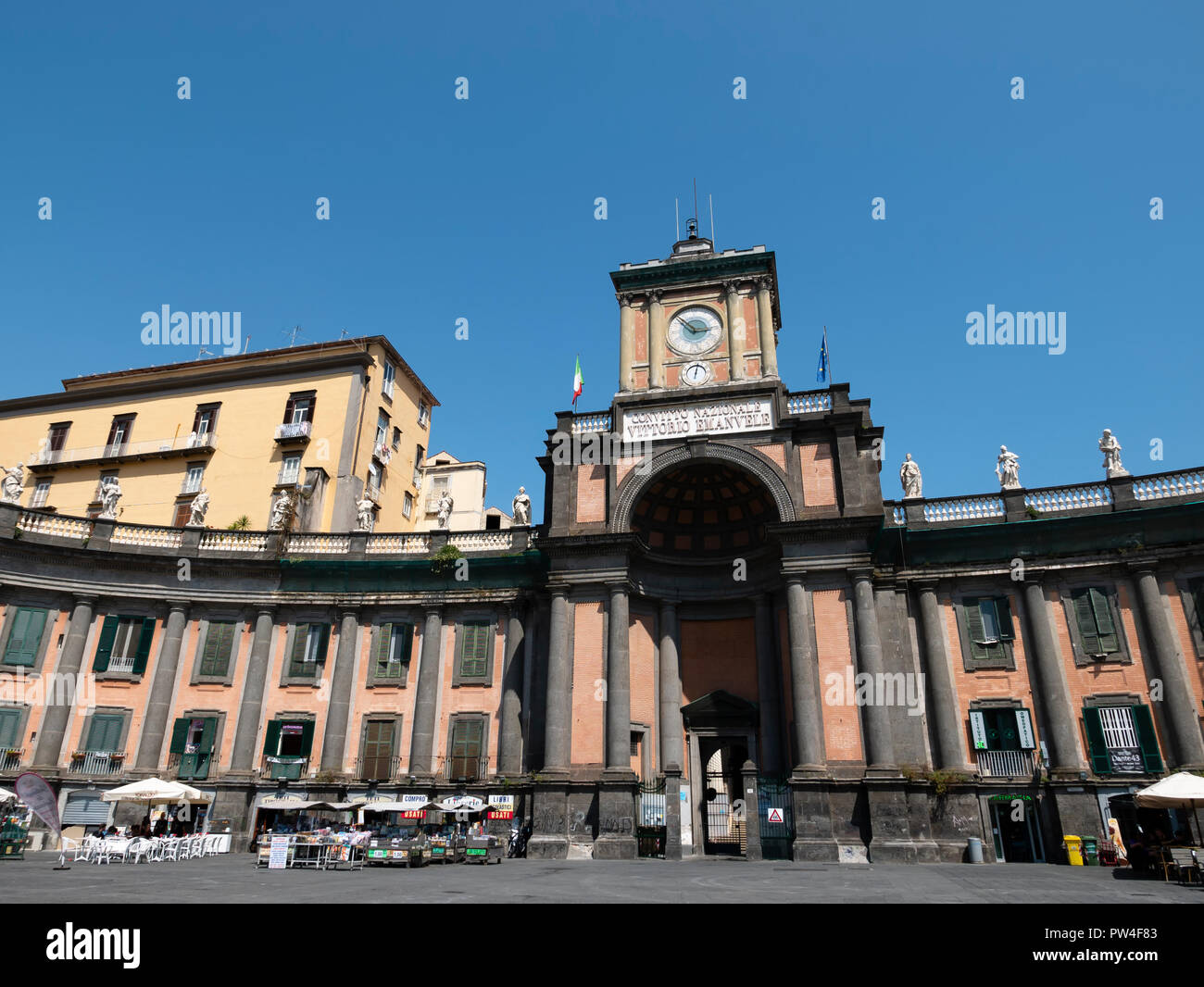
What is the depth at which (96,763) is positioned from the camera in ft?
96.9

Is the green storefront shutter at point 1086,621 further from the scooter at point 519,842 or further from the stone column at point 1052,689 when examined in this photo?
the scooter at point 519,842

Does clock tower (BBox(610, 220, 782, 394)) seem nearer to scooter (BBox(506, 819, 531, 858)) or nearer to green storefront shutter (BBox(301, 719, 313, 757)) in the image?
scooter (BBox(506, 819, 531, 858))

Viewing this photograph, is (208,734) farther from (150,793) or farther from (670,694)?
(670,694)

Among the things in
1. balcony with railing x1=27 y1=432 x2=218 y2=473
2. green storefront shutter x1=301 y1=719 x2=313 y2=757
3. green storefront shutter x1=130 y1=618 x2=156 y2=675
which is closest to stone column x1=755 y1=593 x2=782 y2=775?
green storefront shutter x1=301 y1=719 x2=313 y2=757

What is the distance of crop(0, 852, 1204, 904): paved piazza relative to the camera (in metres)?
13.6

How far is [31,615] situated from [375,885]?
2337cm

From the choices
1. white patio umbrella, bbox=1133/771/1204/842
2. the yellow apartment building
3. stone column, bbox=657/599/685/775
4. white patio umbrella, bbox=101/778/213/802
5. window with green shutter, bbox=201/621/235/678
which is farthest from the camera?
the yellow apartment building

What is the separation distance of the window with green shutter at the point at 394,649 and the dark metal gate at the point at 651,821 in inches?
446

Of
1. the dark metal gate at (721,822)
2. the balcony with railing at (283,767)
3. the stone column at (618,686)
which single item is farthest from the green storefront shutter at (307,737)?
the dark metal gate at (721,822)

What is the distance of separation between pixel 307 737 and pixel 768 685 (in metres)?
18.3

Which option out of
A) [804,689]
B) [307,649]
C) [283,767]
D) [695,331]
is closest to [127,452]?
[307,649]

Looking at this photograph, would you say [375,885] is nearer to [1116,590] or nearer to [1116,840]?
[1116,840]

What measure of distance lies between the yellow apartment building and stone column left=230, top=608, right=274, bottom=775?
678 cm

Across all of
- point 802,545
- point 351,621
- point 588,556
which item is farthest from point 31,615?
point 802,545
